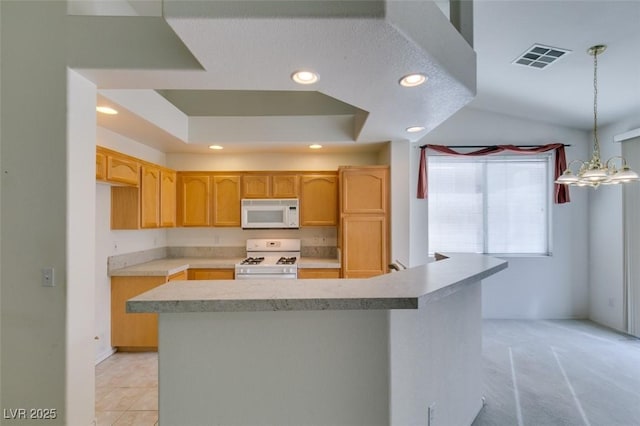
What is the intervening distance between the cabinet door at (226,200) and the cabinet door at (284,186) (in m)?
0.51

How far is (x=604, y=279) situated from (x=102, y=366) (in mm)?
6234

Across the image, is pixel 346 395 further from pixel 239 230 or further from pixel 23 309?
pixel 239 230

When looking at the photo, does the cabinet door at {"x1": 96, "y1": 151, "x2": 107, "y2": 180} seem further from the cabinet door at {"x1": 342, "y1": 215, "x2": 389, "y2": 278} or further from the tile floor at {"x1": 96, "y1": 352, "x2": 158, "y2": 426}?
the cabinet door at {"x1": 342, "y1": 215, "x2": 389, "y2": 278}

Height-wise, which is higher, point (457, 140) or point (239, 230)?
point (457, 140)

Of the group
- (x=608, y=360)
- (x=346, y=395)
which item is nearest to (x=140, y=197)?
(x=346, y=395)

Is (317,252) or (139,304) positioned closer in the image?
(139,304)

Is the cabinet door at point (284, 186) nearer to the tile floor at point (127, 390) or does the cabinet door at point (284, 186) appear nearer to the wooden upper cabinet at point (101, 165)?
the wooden upper cabinet at point (101, 165)

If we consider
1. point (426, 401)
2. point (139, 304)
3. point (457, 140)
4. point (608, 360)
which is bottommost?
point (608, 360)

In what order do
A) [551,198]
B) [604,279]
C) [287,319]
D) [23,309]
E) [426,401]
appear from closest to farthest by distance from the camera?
[287,319], [426,401], [23,309], [604,279], [551,198]

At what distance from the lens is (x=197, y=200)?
13.1ft

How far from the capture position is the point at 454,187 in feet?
14.2

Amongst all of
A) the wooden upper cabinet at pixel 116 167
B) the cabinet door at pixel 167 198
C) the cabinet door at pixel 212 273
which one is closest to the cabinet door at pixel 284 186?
the cabinet door at pixel 212 273

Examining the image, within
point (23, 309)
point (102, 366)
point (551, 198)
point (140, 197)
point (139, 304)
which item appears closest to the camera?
point (139, 304)

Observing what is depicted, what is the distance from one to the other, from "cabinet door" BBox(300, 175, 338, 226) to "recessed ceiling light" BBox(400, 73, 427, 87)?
2.10 m
